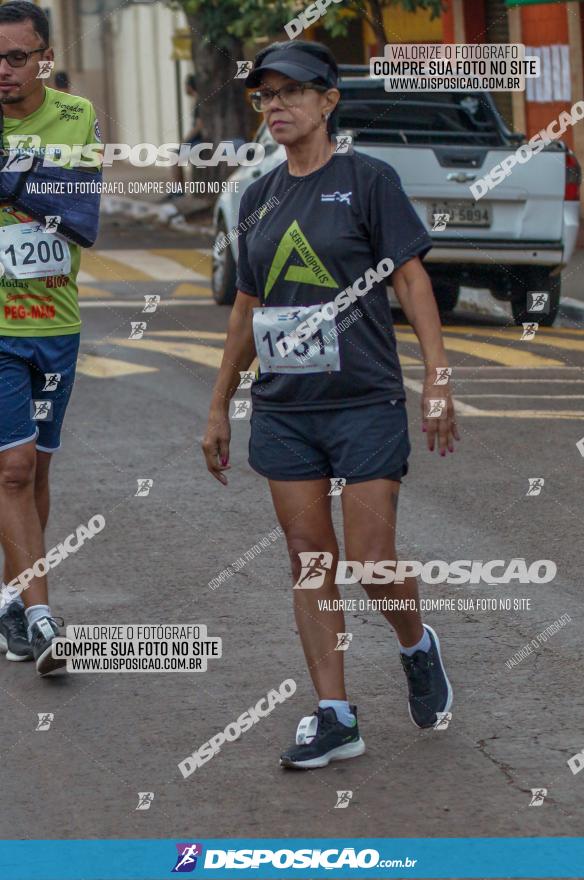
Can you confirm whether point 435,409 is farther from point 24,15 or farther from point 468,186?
point 468,186

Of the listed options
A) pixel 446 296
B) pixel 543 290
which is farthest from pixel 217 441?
pixel 446 296

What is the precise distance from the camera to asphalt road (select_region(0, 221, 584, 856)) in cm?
477

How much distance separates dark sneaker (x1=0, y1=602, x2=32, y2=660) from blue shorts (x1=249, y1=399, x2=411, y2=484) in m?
1.46

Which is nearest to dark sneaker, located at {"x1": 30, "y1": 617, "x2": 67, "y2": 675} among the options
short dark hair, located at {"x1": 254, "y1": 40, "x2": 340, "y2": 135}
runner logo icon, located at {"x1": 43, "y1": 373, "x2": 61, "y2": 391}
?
runner logo icon, located at {"x1": 43, "y1": 373, "x2": 61, "y2": 391}

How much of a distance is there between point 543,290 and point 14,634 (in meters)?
9.68

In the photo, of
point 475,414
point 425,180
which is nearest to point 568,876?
point 475,414

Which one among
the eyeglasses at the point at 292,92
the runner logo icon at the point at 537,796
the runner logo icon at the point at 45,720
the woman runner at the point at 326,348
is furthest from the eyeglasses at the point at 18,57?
the runner logo icon at the point at 537,796

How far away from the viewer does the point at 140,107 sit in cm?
4738

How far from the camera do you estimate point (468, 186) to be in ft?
47.2

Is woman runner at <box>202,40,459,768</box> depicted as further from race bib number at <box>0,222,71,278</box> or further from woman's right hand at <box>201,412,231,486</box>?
race bib number at <box>0,222,71,278</box>

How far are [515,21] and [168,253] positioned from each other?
242 inches

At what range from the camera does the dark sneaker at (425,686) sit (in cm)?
535

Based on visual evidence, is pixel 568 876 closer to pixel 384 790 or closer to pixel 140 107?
pixel 384 790

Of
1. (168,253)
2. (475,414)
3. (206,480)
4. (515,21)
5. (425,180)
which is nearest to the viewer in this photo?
(206,480)
